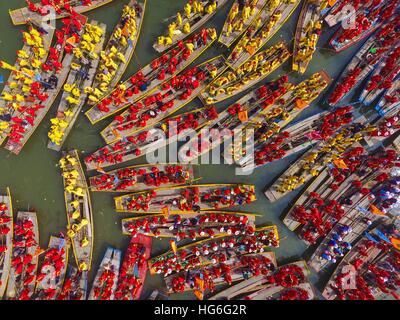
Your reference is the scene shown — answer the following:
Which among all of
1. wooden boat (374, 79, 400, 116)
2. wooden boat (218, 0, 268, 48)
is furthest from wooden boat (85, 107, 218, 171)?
wooden boat (374, 79, 400, 116)

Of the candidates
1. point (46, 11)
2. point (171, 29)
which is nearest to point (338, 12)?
point (171, 29)

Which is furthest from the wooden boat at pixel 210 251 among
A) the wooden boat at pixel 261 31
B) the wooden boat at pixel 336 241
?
the wooden boat at pixel 261 31

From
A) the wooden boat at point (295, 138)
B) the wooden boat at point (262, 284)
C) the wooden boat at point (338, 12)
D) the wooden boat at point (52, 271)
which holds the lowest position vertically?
the wooden boat at point (262, 284)

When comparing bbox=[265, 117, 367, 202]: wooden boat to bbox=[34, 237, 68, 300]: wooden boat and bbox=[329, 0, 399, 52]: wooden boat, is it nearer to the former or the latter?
bbox=[329, 0, 399, 52]: wooden boat

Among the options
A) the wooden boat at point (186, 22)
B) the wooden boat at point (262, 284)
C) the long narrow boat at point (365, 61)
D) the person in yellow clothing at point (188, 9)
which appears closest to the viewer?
the person in yellow clothing at point (188, 9)

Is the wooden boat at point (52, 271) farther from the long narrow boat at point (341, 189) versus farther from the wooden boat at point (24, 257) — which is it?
the long narrow boat at point (341, 189)

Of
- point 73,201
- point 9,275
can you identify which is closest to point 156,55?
point 73,201
